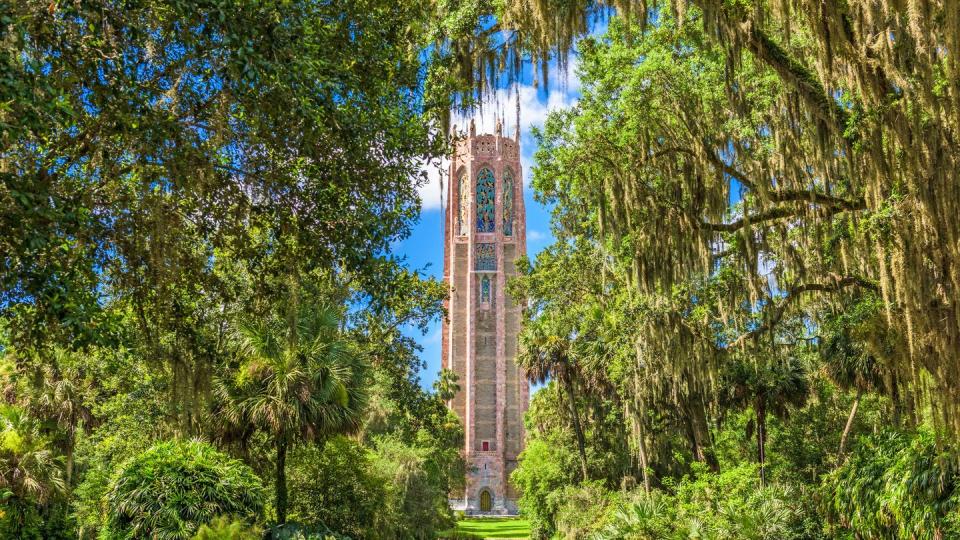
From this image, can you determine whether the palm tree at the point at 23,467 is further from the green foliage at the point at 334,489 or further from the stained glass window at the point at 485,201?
the stained glass window at the point at 485,201

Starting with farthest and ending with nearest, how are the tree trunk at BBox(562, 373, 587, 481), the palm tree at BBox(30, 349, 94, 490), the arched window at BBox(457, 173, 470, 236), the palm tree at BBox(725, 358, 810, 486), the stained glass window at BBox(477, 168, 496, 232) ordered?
the stained glass window at BBox(477, 168, 496, 232)
the arched window at BBox(457, 173, 470, 236)
the tree trunk at BBox(562, 373, 587, 481)
the palm tree at BBox(725, 358, 810, 486)
the palm tree at BBox(30, 349, 94, 490)

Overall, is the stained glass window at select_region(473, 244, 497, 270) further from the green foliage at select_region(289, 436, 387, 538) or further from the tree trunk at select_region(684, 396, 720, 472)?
the green foliage at select_region(289, 436, 387, 538)

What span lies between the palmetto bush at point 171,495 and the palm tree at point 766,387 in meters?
13.7

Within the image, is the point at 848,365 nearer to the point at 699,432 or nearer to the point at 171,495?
the point at 699,432

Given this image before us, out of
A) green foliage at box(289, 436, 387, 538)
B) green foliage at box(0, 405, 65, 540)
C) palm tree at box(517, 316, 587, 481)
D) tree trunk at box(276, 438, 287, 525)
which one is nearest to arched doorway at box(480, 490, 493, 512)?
palm tree at box(517, 316, 587, 481)

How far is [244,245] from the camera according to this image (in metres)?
9.84

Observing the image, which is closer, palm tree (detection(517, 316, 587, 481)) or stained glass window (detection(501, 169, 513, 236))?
palm tree (detection(517, 316, 587, 481))

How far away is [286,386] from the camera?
14648 millimetres

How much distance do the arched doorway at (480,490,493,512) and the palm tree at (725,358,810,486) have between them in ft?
182

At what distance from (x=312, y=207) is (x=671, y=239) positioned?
6.67m

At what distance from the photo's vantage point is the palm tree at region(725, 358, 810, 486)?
2236 centimetres

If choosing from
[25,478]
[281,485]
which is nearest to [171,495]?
[281,485]

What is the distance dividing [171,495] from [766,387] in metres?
15.7

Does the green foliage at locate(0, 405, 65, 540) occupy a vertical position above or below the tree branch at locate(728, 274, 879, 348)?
below
